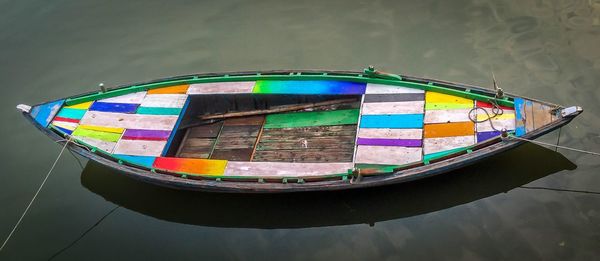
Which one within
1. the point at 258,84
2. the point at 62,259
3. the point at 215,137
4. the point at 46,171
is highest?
the point at 258,84

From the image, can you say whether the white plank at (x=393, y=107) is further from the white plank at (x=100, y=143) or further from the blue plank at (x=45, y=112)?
the blue plank at (x=45, y=112)

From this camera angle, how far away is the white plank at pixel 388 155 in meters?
8.23

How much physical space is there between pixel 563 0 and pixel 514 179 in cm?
523

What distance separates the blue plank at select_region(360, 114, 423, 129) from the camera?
8.70 metres

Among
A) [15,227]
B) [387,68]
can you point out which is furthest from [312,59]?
[15,227]

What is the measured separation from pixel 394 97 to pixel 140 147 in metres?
4.35

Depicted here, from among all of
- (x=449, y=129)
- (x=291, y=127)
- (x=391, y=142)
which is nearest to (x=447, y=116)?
(x=449, y=129)

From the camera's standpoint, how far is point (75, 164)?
10.8m

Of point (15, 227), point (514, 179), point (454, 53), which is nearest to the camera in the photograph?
point (514, 179)

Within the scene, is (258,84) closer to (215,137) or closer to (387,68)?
(215,137)

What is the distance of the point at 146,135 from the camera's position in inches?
376

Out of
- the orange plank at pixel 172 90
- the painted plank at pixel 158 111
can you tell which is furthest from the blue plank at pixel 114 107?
the orange plank at pixel 172 90

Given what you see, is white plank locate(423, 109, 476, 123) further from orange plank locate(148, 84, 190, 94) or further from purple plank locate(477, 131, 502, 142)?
orange plank locate(148, 84, 190, 94)

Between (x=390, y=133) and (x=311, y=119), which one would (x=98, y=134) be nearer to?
(x=311, y=119)
